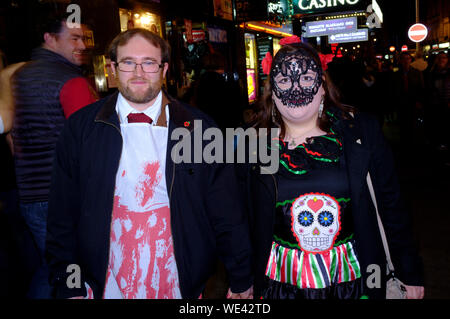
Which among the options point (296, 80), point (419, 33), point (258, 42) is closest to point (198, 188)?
point (296, 80)

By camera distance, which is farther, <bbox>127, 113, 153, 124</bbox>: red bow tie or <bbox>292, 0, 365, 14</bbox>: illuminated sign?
<bbox>292, 0, 365, 14</bbox>: illuminated sign

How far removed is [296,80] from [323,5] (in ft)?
33.9

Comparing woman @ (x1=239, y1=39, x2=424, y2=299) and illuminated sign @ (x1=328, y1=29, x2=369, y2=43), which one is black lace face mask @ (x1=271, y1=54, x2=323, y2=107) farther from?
illuminated sign @ (x1=328, y1=29, x2=369, y2=43)

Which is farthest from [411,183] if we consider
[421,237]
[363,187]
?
[363,187]

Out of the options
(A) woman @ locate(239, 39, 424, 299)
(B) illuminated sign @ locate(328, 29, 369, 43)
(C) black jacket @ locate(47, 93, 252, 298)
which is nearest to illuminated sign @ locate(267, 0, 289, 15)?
(B) illuminated sign @ locate(328, 29, 369, 43)

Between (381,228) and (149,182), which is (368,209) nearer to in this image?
(381,228)

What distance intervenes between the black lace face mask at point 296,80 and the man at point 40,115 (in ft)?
4.77

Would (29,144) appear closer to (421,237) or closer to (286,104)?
(286,104)

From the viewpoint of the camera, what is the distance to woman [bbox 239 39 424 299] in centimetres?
242

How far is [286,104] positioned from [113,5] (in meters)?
4.93

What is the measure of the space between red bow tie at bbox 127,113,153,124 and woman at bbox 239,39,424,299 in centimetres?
79

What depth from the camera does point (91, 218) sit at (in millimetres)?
2352

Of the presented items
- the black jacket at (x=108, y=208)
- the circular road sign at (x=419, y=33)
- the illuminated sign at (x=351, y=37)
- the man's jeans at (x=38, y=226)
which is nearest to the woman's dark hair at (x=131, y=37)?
the black jacket at (x=108, y=208)

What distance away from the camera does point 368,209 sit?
2441 mm
